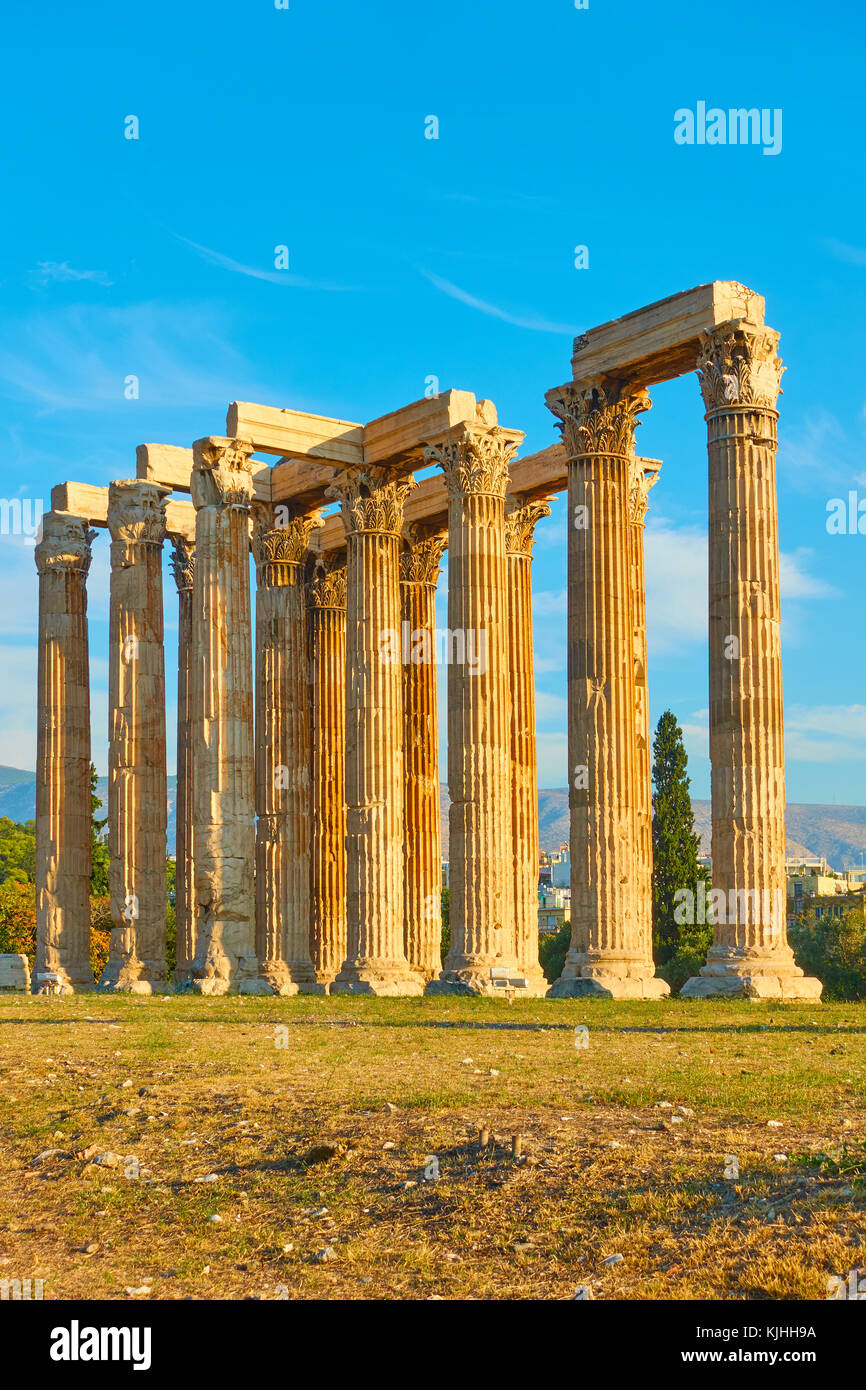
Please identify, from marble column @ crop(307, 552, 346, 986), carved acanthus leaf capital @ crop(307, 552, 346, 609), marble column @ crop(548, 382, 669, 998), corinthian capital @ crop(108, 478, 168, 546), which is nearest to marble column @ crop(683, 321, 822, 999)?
marble column @ crop(548, 382, 669, 998)

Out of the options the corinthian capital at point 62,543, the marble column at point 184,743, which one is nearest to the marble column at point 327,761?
the marble column at point 184,743

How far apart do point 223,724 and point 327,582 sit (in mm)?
12572

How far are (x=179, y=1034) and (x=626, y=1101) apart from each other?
13147 mm

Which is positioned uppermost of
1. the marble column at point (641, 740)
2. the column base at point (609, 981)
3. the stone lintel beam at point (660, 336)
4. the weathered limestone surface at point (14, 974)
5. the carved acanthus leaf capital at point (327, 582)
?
the stone lintel beam at point (660, 336)

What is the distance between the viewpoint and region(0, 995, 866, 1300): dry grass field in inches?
532

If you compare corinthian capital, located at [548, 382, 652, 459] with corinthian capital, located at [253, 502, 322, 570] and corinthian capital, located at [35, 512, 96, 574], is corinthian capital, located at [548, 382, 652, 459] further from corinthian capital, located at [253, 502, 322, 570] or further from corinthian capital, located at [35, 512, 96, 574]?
corinthian capital, located at [35, 512, 96, 574]

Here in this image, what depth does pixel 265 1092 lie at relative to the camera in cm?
2150

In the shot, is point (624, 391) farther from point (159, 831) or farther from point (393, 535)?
point (159, 831)

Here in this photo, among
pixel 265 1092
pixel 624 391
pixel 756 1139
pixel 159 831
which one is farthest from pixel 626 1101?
pixel 159 831

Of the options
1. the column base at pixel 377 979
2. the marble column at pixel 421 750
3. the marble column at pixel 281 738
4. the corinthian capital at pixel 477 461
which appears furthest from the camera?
the marble column at pixel 421 750

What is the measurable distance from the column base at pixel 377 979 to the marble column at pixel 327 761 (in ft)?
25.9

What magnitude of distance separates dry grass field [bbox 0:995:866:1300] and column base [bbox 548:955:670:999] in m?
13.6

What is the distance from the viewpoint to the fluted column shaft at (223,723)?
1881 inches

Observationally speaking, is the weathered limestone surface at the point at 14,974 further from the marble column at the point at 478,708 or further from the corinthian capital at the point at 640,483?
the corinthian capital at the point at 640,483
